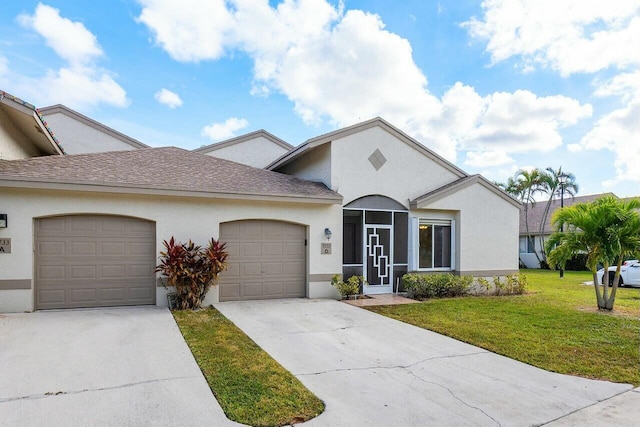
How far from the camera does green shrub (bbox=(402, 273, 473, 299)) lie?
38.1 ft

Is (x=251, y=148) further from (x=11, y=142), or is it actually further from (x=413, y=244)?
(x=413, y=244)

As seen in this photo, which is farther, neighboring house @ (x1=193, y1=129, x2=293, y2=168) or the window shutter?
neighboring house @ (x1=193, y1=129, x2=293, y2=168)

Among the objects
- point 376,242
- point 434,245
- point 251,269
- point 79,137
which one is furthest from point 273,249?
point 79,137

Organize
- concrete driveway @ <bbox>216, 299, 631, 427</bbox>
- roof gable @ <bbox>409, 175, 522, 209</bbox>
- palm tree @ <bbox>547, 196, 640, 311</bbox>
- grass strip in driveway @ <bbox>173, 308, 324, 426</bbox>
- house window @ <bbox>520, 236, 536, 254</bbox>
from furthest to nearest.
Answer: house window @ <bbox>520, 236, 536, 254</bbox> → roof gable @ <bbox>409, 175, 522, 209</bbox> → palm tree @ <bbox>547, 196, 640, 311</bbox> → concrete driveway @ <bbox>216, 299, 631, 427</bbox> → grass strip in driveway @ <bbox>173, 308, 324, 426</bbox>

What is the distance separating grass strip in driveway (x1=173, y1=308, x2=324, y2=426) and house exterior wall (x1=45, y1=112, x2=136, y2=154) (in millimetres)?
14525

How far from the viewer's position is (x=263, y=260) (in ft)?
35.1

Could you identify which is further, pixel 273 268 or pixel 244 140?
pixel 244 140

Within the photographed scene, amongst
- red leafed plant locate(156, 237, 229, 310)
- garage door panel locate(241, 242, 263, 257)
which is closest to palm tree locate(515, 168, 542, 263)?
garage door panel locate(241, 242, 263, 257)

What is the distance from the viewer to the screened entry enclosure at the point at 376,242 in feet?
38.9

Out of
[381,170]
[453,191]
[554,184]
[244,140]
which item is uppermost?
[244,140]

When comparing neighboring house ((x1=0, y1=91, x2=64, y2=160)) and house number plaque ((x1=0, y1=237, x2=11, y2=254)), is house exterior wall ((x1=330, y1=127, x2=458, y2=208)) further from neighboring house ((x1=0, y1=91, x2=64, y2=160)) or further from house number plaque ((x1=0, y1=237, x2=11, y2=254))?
house number plaque ((x1=0, y1=237, x2=11, y2=254))

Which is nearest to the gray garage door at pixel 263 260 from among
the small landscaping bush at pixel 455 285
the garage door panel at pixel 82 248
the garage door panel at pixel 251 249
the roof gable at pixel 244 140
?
the garage door panel at pixel 251 249

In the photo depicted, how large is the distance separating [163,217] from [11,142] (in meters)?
5.37

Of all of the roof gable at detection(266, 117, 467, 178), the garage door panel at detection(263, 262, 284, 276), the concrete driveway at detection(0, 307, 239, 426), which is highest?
the roof gable at detection(266, 117, 467, 178)
